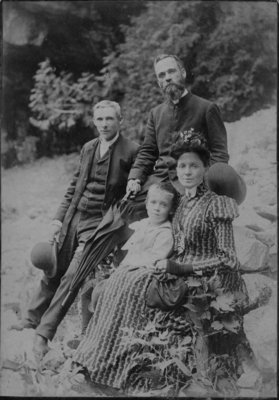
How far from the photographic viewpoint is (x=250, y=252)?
378 cm

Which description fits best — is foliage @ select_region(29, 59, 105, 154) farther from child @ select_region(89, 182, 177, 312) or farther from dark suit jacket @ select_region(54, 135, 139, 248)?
child @ select_region(89, 182, 177, 312)

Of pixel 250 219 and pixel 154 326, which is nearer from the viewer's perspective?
pixel 154 326

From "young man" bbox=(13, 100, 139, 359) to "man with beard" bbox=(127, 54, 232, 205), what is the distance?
13 centimetres

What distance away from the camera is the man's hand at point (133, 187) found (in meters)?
3.89

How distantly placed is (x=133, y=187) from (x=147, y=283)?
2.21ft

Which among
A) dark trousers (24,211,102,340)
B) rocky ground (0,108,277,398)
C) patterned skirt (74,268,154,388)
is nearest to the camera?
patterned skirt (74,268,154,388)

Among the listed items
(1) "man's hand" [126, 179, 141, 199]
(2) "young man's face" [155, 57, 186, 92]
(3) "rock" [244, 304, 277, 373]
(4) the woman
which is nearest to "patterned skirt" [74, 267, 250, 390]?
(4) the woman

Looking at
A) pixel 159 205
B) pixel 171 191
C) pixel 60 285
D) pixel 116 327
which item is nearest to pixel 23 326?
pixel 60 285

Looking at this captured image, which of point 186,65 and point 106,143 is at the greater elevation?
point 186,65

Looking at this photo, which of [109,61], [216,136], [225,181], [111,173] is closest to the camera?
[225,181]

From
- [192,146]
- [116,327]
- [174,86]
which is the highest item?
[174,86]

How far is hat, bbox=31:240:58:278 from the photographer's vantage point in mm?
4070

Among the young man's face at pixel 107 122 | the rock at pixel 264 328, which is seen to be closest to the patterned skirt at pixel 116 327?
the rock at pixel 264 328

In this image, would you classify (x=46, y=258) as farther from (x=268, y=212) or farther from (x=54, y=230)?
(x=268, y=212)
